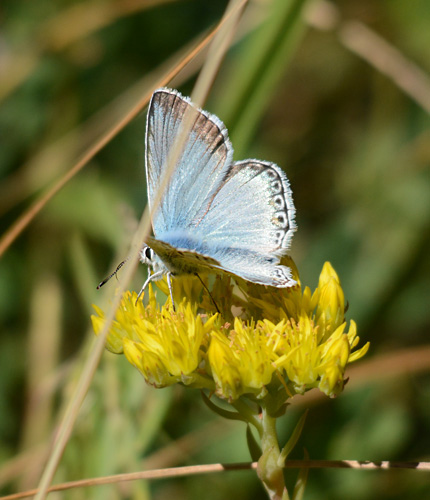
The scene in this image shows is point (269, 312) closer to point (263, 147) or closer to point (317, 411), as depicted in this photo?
point (317, 411)

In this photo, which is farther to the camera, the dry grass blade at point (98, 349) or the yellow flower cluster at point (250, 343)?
the yellow flower cluster at point (250, 343)

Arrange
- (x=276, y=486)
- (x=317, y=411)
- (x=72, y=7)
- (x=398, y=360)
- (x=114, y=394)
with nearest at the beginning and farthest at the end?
(x=276, y=486)
(x=114, y=394)
(x=398, y=360)
(x=317, y=411)
(x=72, y=7)

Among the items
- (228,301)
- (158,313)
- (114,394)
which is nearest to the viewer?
(158,313)

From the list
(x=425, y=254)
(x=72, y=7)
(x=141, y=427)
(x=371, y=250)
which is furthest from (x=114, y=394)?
(x=72, y=7)

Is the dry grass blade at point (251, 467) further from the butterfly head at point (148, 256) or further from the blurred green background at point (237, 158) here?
the butterfly head at point (148, 256)

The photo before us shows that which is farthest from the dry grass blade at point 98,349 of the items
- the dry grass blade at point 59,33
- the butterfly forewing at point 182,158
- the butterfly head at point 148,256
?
the dry grass blade at point 59,33

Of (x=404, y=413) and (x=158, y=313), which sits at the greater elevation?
(x=158, y=313)
